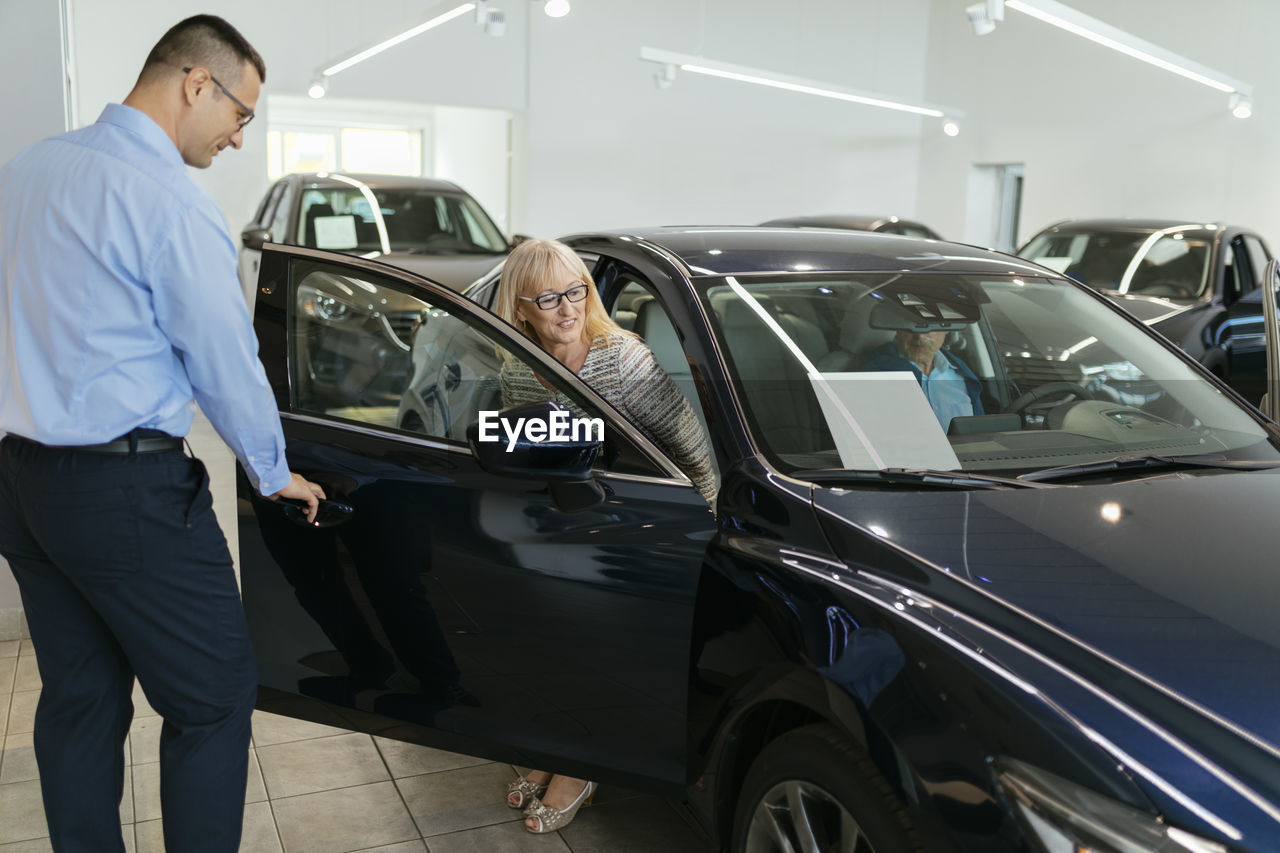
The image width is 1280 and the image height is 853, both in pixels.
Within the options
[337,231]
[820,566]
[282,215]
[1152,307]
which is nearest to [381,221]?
[337,231]

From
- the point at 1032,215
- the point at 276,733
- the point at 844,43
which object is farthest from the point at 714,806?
the point at 844,43

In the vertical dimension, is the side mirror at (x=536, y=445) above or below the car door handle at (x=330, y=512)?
above

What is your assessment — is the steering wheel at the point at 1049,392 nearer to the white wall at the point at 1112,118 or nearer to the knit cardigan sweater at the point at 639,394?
the knit cardigan sweater at the point at 639,394

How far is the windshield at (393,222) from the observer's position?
721cm

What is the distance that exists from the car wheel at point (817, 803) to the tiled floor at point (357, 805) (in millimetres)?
698

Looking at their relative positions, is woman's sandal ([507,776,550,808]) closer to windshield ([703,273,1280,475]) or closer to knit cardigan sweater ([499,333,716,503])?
knit cardigan sweater ([499,333,716,503])

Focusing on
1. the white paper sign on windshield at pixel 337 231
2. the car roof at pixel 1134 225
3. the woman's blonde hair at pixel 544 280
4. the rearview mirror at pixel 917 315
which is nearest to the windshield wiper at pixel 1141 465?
the rearview mirror at pixel 917 315

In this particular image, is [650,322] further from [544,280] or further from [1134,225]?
[1134,225]

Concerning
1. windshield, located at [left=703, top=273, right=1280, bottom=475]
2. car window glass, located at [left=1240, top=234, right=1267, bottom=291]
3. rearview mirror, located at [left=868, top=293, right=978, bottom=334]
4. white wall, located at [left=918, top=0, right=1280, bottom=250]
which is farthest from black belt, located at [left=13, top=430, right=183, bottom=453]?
white wall, located at [left=918, top=0, right=1280, bottom=250]

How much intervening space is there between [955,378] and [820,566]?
0.76 meters

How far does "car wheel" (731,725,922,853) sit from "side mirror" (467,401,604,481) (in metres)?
0.55

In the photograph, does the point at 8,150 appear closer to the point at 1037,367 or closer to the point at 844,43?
the point at 1037,367

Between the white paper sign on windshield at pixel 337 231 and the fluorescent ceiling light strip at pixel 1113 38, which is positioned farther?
the white paper sign on windshield at pixel 337 231

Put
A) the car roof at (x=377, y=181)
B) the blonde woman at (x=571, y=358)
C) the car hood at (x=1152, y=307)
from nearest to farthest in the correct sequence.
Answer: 1. the blonde woman at (x=571, y=358)
2. the car hood at (x=1152, y=307)
3. the car roof at (x=377, y=181)
